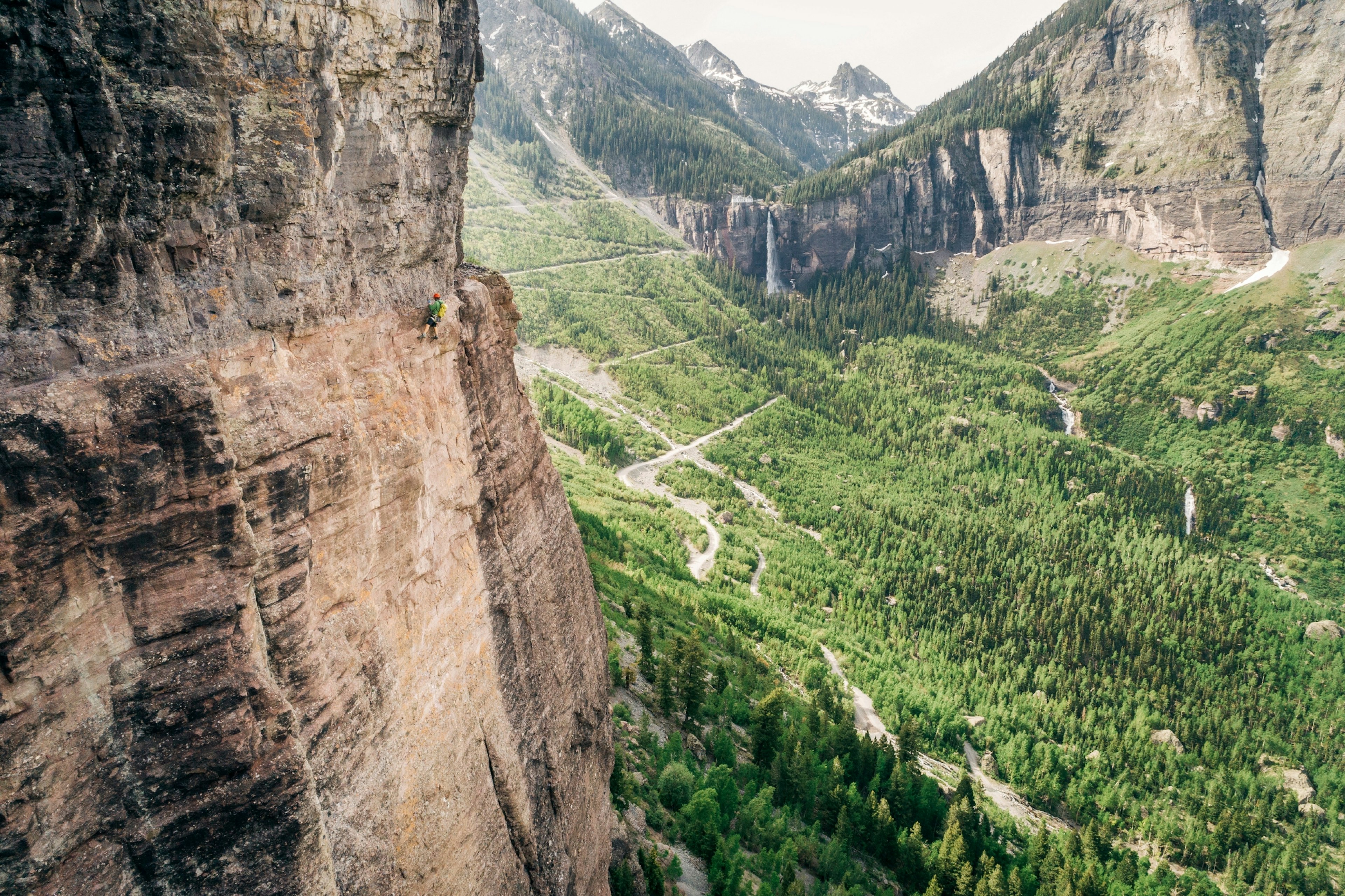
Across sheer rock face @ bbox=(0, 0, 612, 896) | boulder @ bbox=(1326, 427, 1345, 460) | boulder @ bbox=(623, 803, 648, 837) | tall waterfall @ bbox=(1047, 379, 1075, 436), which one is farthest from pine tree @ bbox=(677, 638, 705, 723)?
boulder @ bbox=(1326, 427, 1345, 460)

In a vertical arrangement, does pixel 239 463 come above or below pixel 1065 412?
above

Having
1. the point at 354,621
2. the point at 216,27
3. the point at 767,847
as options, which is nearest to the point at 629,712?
the point at 767,847

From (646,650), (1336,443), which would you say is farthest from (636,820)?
(1336,443)

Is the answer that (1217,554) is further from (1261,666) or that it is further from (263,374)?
(263,374)

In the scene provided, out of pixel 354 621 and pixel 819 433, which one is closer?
pixel 354 621

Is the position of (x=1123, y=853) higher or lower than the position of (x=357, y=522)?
lower

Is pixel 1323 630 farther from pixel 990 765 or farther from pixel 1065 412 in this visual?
pixel 1065 412

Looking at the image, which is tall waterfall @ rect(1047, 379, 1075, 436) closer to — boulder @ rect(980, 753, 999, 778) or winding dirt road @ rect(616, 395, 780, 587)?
winding dirt road @ rect(616, 395, 780, 587)
